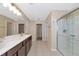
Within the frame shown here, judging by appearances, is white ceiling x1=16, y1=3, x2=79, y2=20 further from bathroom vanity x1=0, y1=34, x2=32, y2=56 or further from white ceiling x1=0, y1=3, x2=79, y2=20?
bathroom vanity x1=0, y1=34, x2=32, y2=56

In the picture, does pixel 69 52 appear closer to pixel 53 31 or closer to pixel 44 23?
pixel 53 31

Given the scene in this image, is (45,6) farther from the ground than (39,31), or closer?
farther from the ground

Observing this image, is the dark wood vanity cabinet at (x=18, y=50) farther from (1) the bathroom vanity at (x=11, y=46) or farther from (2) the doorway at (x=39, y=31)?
(2) the doorway at (x=39, y=31)

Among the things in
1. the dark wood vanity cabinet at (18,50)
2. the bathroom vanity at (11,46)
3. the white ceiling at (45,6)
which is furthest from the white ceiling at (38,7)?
the dark wood vanity cabinet at (18,50)

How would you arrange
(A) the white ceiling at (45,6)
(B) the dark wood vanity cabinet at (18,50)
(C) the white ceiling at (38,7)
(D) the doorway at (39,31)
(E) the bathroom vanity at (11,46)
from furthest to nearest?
(D) the doorway at (39,31) → (A) the white ceiling at (45,6) → (C) the white ceiling at (38,7) → (B) the dark wood vanity cabinet at (18,50) → (E) the bathroom vanity at (11,46)

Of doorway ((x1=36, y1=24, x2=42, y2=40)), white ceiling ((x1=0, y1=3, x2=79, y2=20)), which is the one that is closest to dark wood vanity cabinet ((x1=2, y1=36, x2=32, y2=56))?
white ceiling ((x1=0, y1=3, x2=79, y2=20))

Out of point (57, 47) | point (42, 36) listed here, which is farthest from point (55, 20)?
point (42, 36)

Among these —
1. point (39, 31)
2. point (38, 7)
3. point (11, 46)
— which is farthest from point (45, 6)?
point (39, 31)

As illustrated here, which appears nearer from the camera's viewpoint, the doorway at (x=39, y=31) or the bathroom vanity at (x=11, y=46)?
the bathroom vanity at (x=11, y=46)

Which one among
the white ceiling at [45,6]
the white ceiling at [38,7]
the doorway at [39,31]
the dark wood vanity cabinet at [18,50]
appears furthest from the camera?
the doorway at [39,31]

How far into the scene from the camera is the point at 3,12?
3.90 m

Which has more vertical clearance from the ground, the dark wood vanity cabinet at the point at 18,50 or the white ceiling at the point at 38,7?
the white ceiling at the point at 38,7

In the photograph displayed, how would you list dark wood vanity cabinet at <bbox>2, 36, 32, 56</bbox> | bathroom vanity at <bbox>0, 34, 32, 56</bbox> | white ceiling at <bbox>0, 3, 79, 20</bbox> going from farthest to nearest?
white ceiling at <bbox>0, 3, 79, 20</bbox> → dark wood vanity cabinet at <bbox>2, 36, 32, 56</bbox> → bathroom vanity at <bbox>0, 34, 32, 56</bbox>

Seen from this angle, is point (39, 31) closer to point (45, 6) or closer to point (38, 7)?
point (38, 7)
